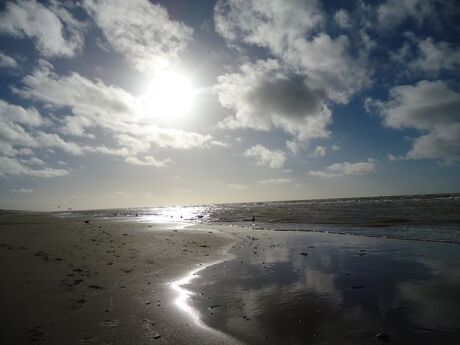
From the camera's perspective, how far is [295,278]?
395 inches

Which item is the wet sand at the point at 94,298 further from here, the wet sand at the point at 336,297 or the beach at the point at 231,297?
the wet sand at the point at 336,297

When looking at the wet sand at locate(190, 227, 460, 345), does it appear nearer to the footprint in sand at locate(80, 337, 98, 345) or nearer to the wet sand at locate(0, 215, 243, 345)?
the wet sand at locate(0, 215, 243, 345)

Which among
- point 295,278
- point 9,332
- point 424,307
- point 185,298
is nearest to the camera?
point 9,332

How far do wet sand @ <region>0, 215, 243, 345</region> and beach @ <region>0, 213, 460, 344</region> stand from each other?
0.09ft

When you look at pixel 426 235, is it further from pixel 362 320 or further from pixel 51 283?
pixel 51 283

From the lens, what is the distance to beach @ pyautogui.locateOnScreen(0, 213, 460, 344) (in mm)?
5867

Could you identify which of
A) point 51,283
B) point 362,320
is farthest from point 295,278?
point 51,283

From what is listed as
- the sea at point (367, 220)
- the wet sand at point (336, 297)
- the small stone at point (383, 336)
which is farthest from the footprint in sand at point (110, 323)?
the sea at point (367, 220)

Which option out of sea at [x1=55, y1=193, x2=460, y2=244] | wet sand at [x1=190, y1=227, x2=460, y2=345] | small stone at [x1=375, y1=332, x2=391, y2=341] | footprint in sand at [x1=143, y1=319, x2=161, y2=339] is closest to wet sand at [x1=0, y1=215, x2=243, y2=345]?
footprint in sand at [x1=143, y1=319, x2=161, y2=339]

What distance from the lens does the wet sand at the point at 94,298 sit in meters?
5.83

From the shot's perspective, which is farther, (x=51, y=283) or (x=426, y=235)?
(x=426, y=235)

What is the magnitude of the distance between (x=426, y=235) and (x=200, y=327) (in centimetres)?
1867

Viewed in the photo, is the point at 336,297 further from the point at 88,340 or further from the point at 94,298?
the point at 94,298

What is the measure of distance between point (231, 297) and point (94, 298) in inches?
140
